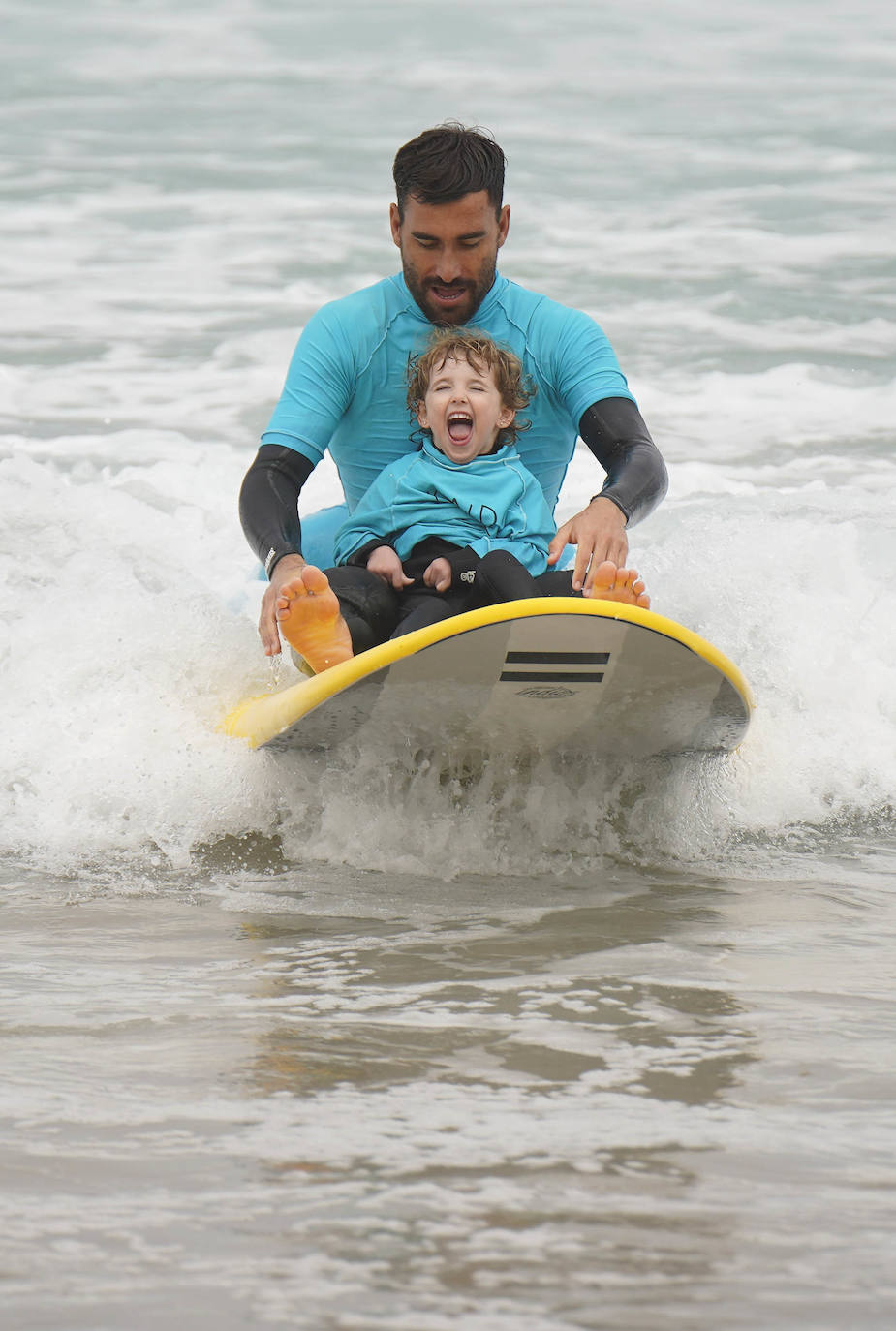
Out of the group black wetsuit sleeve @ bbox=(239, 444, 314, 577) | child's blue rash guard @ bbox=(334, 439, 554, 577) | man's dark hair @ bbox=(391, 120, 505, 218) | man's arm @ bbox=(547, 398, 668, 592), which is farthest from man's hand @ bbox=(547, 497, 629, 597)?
man's dark hair @ bbox=(391, 120, 505, 218)

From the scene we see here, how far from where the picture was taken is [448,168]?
3883 mm

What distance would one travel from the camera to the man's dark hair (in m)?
3.88

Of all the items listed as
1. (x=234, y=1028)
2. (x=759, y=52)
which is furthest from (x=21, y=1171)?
(x=759, y=52)

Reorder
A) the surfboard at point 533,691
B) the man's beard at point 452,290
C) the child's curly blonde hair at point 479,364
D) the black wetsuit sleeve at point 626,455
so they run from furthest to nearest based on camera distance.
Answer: the man's beard at point 452,290, the child's curly blonde hair at point 479,364, the black wetsuit sleeve at point 626,455, the surfboard at point 533,691

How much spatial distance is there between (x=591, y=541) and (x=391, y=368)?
99 centimetres

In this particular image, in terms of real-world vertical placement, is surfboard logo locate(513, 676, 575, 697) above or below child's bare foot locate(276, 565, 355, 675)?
below

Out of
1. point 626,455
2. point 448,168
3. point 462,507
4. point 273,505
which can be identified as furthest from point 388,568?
point 448,168

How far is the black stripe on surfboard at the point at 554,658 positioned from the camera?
3.01m

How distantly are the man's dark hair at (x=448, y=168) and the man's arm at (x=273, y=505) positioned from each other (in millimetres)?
764

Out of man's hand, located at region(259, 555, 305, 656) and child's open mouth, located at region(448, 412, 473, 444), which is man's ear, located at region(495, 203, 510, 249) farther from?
man's hand, located at region(259, 555, 305, 656)

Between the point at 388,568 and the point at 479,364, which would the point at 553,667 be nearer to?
the point at 388,568

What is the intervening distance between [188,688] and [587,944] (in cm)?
198

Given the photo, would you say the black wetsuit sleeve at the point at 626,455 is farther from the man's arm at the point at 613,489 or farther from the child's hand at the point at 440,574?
the child's hand at the point at 440,574

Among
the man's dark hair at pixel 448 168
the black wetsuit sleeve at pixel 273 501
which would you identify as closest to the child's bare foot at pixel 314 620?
the black wetsuit sleeve at pixel 273 501
